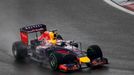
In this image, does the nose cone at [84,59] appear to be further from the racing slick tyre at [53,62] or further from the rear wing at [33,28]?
the rear wing at [33,28]

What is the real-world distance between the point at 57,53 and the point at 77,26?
9497 mm

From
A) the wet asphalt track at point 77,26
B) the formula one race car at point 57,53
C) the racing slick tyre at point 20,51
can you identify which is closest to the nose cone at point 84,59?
the formula one race car at point 57,53

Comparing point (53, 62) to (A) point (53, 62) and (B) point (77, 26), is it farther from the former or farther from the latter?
(B) point (77, 26)

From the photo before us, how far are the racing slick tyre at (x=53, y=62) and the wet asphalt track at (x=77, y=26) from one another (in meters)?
0.26

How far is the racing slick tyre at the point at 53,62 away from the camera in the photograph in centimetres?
1762

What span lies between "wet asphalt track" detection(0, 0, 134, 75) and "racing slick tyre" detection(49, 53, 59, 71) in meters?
0.26

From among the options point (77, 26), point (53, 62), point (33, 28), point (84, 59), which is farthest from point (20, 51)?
point (77, 26)

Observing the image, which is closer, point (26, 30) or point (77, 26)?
point (26, 30)

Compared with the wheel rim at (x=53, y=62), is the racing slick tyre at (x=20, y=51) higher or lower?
higher

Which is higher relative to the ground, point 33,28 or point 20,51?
point 33,28

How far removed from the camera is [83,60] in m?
17.7

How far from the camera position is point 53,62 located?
1784 centimetres

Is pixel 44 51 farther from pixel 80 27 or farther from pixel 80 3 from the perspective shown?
pixel 80 3

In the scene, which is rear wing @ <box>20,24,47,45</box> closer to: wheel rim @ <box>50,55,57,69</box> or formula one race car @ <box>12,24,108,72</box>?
formula one race car @ <box>12,24,108,72</box>
